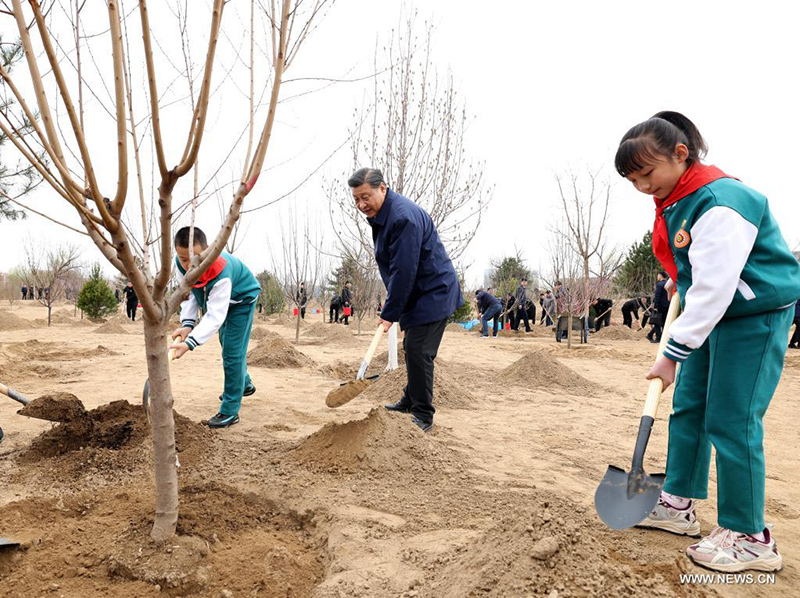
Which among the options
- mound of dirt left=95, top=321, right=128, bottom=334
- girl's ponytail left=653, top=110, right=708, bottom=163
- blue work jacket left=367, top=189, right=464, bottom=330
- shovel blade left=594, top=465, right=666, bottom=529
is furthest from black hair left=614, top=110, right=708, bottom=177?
mound of dirt left=95, top=321, right=128, bottom=334

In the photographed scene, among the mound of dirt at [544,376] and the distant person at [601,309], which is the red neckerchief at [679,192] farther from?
the distant person at [601,309]

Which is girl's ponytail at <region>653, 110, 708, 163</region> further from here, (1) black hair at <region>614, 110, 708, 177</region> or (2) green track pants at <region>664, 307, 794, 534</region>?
(2) green track pants at <region>664, 307, 794, 534</region>

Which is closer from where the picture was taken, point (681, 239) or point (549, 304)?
point (681, 239)

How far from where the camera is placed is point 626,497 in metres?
1.97

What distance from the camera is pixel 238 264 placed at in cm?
405

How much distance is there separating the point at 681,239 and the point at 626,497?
1.00m

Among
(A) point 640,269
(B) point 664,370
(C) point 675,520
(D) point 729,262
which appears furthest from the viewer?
(A) point 640,269

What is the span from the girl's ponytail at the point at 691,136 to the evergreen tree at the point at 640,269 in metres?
27.2

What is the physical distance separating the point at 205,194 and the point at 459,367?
20.5ft

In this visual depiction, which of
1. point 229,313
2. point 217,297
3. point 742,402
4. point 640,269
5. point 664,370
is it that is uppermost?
point 640,269

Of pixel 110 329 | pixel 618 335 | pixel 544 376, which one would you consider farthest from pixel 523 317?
pixel 110 329

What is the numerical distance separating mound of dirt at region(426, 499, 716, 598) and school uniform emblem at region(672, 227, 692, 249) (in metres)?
1.10

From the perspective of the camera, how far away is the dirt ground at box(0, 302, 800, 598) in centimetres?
170

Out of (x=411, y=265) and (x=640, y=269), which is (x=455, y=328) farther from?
(x=411, y=265)
